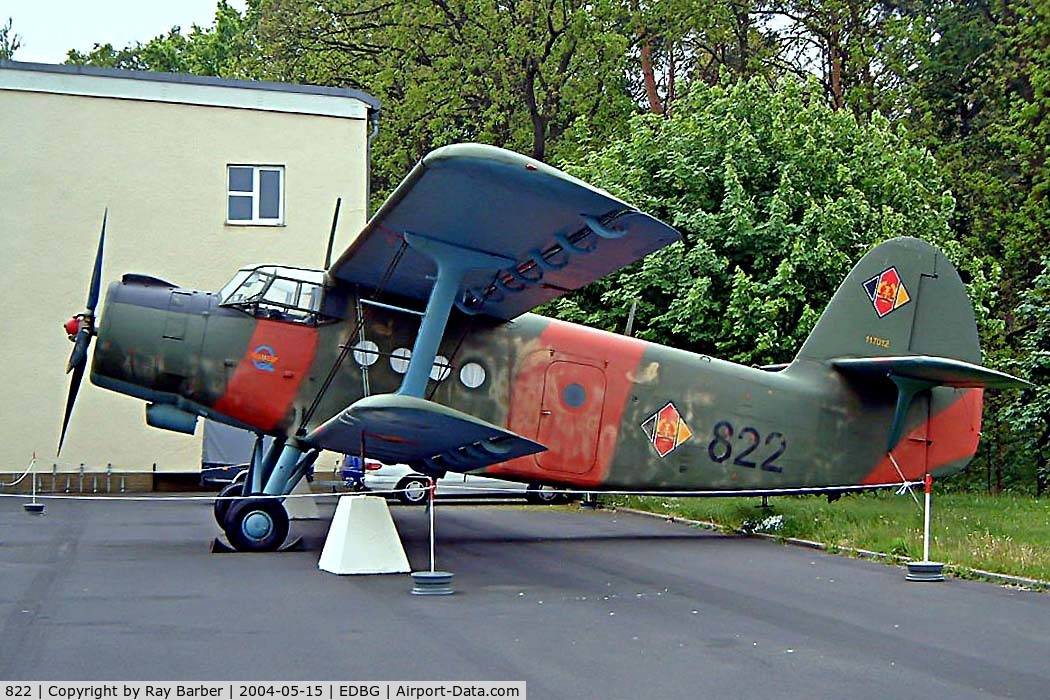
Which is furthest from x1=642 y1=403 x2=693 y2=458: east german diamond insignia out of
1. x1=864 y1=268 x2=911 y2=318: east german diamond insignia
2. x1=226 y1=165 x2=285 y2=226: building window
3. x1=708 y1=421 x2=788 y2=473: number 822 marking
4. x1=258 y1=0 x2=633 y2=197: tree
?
x1=258 y1=0 x2=633 y2=197: tree

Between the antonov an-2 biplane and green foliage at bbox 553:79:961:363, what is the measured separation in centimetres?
535

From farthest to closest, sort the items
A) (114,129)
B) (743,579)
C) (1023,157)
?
(1023,157) → (114,129) → (743,579)

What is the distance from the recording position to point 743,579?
1093 centimetres

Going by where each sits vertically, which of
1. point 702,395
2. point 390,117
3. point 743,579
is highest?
point 390,117

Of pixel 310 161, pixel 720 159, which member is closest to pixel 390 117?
pixel 310 161

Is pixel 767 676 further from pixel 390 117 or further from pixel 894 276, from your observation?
pixel 390 117

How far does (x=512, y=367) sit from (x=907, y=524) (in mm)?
5122

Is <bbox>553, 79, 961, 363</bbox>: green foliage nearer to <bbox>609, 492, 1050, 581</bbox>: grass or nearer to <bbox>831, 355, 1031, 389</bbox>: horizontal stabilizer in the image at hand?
<bbox>609, 492, 1050, 581</bbox>: grass

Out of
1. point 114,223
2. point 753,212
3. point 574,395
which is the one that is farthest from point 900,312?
point 114,223

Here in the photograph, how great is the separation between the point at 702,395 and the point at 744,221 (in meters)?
7.75

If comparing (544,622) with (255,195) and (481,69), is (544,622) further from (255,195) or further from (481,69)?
(481,69)

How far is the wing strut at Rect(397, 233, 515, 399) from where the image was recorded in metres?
10.9

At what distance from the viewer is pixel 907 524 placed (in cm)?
1423

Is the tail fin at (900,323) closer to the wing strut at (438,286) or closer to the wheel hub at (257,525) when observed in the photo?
the wing strut at (438,286)
